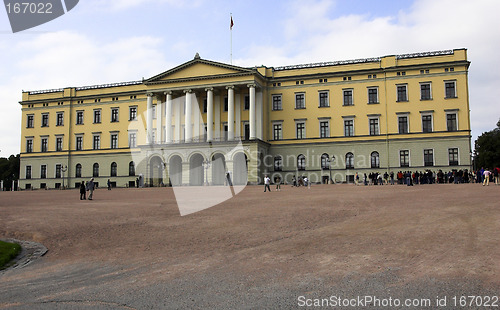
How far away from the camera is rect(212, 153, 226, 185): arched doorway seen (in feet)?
177

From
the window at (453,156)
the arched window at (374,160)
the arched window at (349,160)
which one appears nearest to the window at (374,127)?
the arched window at (374,160)

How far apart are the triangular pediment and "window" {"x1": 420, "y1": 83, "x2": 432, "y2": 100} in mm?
21575

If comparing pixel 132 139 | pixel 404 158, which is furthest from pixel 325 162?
pixel 132 139

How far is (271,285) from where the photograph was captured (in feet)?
26.8

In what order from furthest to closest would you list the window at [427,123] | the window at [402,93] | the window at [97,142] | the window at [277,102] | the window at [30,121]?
the window at [30,121] < the window at [97,142] < the window at [277,102] < the window at [402,93] < the window at [427,123]

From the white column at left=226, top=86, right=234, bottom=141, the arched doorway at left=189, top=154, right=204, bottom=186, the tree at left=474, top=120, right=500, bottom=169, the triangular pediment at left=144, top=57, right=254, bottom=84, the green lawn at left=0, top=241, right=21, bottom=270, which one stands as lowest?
the green lawn at left=0, top=241, right=21, bottom=270

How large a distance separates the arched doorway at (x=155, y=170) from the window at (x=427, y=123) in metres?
33.3

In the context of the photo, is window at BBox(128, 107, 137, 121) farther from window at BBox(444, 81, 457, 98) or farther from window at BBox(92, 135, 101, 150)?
window at BBox(444, 81, 457, 98)

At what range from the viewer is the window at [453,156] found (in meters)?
49.4

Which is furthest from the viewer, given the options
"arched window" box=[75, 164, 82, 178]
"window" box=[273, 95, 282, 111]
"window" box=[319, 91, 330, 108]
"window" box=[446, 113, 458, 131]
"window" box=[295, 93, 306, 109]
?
"arched window" box=[75, 164, 82, 178]

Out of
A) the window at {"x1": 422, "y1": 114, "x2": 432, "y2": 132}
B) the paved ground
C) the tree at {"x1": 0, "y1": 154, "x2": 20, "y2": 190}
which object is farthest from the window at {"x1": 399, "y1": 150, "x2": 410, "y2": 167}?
the tree at {"x1": 0, "y1": 154, "x2": 20, "y2": 190}

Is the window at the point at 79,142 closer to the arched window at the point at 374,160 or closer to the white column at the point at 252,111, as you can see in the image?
the white column at the point at 252,111

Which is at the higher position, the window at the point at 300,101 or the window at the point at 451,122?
the window at the point at 300,101

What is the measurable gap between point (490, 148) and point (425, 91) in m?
27.7
